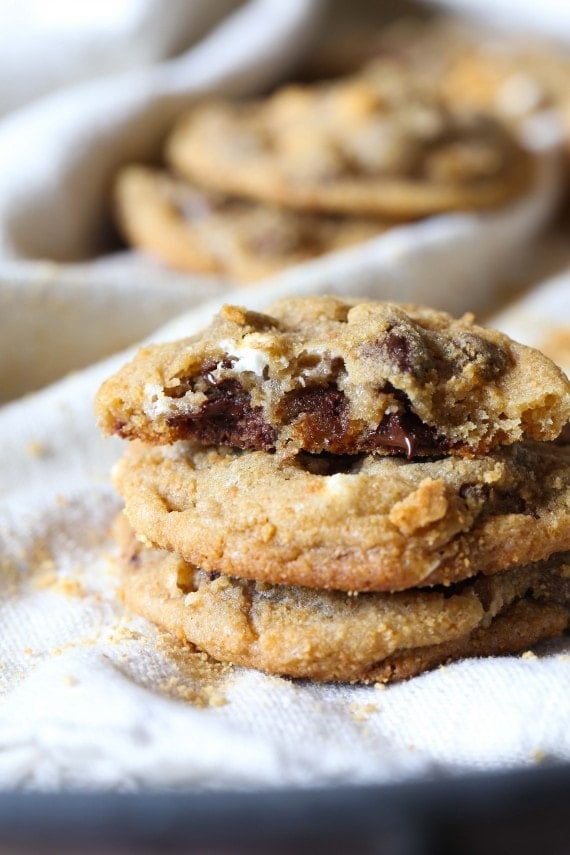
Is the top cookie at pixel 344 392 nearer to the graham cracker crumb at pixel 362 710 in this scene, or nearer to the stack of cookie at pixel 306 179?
the graham cracker crumb at pixel 362 710

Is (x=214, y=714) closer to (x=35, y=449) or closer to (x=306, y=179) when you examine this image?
(x=35, y=449)

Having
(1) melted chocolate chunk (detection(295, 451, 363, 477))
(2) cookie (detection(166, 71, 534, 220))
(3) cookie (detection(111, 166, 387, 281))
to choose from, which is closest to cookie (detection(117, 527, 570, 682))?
(1) melted chocolate chunk (detection(295, 451, 363, 477))

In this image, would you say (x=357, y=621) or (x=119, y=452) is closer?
(x=357, y=621)

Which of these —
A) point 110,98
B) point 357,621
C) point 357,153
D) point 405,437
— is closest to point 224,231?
point 357,153

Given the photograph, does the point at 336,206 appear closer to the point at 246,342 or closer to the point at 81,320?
the point at 81,320

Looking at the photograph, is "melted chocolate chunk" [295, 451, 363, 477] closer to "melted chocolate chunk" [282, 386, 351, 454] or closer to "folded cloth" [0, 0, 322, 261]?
"melted chocolate chunk" [282, 386, 351, 454]

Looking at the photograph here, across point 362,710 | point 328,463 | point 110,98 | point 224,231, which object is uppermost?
point 110,98

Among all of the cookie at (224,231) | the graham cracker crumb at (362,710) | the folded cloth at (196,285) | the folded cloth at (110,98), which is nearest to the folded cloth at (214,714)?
the graham cracker crumb at (362,710)
